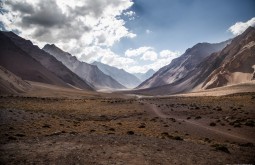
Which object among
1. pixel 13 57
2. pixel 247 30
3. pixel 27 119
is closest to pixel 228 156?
pixel 27 119

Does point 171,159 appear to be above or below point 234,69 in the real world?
below

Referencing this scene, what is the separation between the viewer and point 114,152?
1474 centimetres

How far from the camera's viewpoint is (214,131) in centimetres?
2491

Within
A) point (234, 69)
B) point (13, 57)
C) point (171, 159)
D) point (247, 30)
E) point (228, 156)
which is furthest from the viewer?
point (247, 30)

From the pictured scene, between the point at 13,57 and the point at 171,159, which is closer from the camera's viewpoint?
the point at 171,159

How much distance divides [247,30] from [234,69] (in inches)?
1975

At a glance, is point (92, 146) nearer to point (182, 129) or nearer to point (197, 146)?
point (197, 146)

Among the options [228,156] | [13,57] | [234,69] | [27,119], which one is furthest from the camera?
[13,57]

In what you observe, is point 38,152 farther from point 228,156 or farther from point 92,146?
point 228,156

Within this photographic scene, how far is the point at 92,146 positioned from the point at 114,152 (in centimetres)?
177

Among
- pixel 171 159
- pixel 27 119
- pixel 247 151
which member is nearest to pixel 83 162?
pixel 171 159

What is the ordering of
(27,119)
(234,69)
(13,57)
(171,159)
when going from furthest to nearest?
(13,57)
(234,69)
(27,119)
(171,159)

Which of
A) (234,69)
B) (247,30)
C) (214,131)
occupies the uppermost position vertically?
(247,30)

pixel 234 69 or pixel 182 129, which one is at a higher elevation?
pixel 234 69
